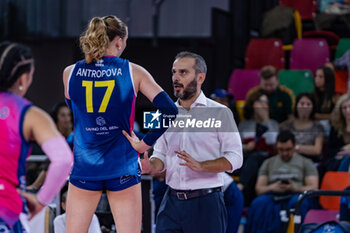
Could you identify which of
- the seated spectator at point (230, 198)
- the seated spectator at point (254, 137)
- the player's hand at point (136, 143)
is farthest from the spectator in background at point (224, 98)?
the player's hand at point (136, 143)

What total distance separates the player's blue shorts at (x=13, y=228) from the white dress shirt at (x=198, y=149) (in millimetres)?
1362

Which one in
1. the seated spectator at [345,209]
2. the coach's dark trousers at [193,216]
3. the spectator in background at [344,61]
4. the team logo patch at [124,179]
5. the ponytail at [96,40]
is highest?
the ponytail at [96,40]

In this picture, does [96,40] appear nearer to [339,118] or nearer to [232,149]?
[232,149]

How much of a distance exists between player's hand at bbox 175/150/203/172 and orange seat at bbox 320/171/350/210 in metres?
2.06

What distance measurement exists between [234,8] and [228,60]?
0.70 meters

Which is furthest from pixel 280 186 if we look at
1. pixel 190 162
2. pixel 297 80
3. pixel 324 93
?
pixel 190 162

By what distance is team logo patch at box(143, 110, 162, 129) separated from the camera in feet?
13.2

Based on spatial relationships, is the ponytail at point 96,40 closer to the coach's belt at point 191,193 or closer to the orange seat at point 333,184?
the coach's belt at point 191,193

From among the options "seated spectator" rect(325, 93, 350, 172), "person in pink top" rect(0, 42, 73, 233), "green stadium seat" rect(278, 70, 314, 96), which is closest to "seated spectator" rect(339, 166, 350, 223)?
"seated spectator" rect(325, 93, 350, 172)

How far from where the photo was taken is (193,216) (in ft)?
13.5

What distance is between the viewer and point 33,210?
3045 millimetres

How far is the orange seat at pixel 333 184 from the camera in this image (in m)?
5.81

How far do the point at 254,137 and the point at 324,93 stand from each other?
37.2 inches

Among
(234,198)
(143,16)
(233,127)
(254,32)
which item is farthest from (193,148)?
(254,32)
